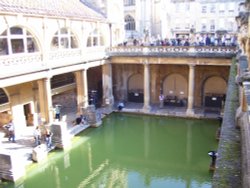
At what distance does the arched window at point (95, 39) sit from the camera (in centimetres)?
2442

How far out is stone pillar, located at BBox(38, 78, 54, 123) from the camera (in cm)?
1866

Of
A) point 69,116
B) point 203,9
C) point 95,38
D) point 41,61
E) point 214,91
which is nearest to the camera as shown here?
point 41,61

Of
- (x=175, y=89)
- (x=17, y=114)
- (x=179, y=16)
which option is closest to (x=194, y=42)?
(x=175, y=89)

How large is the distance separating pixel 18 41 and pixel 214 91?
16697 mm

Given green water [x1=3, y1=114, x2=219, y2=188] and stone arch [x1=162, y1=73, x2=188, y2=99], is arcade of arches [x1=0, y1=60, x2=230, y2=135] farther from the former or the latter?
green water [x1=3, y1=114, x2=219, y2=188]

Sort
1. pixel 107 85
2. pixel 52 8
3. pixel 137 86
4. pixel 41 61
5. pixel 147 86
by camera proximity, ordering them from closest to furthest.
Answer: pixel 41 61
pixel 52 8
pixel 147 86
pixel 107 85
pixel 137 86

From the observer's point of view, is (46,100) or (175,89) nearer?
(46,100)

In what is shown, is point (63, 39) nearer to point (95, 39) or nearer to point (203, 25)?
point (95, 39)

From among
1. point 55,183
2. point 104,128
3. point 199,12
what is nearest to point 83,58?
point 104,128

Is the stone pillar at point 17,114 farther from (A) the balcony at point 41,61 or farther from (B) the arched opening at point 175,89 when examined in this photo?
(B) the arched opening at point 175,89

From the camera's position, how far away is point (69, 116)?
24.0 m

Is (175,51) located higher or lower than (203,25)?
lower

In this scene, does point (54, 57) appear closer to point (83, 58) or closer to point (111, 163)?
point (83, 58)

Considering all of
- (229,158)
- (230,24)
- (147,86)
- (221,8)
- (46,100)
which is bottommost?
(147,86)
